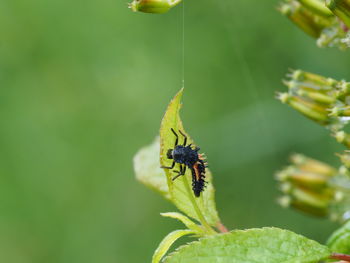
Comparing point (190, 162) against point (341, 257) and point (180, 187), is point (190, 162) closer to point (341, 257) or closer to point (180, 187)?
point (180, 187)

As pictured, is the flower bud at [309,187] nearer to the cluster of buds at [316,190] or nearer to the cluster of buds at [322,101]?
the cluster of buds at [316,190]

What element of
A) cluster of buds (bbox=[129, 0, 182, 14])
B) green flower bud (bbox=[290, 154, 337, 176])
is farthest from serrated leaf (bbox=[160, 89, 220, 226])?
green flower bud (bbox=[290, 154, 337, 176])

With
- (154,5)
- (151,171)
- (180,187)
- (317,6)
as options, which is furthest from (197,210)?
(317,6)

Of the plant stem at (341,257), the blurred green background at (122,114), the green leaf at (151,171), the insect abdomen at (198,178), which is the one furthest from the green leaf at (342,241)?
the blurred green background at (122,114)

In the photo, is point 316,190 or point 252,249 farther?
point 316,190

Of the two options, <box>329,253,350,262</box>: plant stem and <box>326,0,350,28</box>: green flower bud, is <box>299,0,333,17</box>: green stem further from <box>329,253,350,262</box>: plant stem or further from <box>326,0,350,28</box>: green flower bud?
<box>329,253,350,262</box>: plant stem

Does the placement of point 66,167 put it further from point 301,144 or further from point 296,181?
point 296,181
